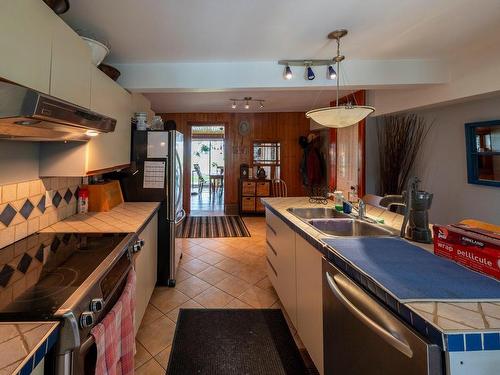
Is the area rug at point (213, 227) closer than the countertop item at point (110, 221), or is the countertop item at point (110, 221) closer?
the countertop item at point (110, 221)

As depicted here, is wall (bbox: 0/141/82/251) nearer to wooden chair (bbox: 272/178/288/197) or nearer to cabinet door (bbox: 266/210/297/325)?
cabinet door (bbox: 266/210/297/325)

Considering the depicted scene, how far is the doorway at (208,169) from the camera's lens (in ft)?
22.1

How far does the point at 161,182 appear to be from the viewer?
2.52 m

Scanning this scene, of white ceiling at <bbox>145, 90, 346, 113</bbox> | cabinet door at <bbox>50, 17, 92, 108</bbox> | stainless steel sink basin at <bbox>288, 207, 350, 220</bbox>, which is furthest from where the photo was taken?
white ceiling at <bbox>145, 90, 346, 113</bbox>

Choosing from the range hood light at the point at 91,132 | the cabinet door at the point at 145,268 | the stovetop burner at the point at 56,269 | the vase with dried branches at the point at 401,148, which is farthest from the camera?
the vase with dried branches at the point at 401,148

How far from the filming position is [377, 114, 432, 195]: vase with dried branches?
3461mm

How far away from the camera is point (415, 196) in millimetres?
1268

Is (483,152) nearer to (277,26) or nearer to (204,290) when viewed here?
(277,26)

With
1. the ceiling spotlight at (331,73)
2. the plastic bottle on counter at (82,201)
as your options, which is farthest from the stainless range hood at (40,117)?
the ceiling spotlight at (331,73)

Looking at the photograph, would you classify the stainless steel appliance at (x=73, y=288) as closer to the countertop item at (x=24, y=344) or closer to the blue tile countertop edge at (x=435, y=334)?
the countertop item at (x=24, y=344)

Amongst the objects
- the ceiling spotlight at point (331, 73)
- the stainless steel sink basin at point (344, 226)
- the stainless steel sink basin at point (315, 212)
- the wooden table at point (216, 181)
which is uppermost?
the ceiling spotlight at point (331, 73)

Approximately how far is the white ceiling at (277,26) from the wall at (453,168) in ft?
3.38

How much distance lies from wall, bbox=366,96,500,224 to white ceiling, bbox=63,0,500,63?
3.38 feet

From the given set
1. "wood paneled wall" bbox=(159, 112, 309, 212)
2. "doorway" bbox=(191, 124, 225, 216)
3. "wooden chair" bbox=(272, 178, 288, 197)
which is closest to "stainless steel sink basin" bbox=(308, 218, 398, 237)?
"wooden chair" bbox=(272, 178, 288, 197)
